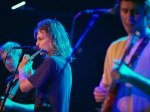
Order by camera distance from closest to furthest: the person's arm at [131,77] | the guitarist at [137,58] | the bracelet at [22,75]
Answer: the person's arm at [131,77], the guitarist at [137,58], the bracelet at [22,75]

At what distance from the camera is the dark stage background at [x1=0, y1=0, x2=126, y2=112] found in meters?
6.66

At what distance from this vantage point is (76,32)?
682 centimetres

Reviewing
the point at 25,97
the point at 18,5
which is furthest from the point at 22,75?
the point at 18,5

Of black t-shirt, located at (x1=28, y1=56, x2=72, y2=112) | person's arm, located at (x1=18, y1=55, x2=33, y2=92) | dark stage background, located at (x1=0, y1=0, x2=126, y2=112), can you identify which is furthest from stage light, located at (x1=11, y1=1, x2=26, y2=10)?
black t-shirt, located at (x1=28, y1=56, x2=72, y2=112)

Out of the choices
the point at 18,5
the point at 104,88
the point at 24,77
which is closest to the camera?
the point at 104,88

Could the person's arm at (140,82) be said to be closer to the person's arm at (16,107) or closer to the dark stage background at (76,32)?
the person's arm at (16,107)

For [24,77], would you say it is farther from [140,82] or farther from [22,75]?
[140,82]

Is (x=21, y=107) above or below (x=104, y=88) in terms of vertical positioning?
below

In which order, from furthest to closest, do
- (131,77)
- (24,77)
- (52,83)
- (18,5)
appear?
(18,5) < (24,77) < (52,83) < (131,77)

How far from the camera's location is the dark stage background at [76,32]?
6.66 meters

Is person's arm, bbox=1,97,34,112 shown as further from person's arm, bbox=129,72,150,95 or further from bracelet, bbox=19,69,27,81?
person's arm, bbox=129,72,150,95

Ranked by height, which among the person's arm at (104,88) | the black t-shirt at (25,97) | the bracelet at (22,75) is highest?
the bracelet at (22,75)

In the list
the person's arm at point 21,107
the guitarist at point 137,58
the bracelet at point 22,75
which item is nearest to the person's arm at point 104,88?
the guitarist at point 137,58

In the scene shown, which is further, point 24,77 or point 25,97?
point 25,97
